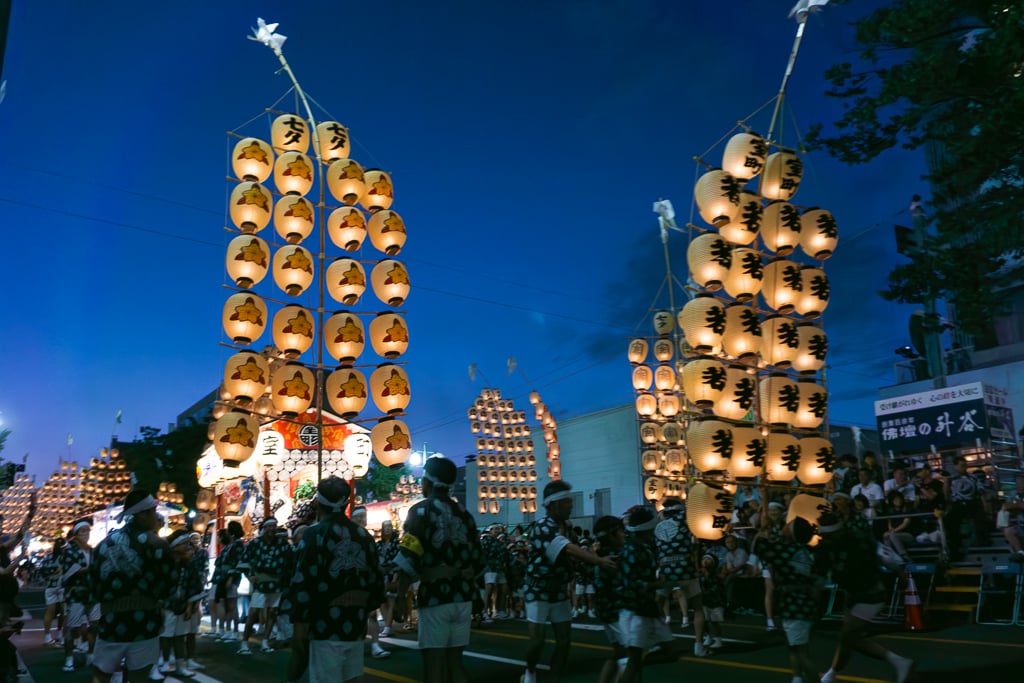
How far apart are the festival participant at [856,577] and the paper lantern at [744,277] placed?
8.32 m

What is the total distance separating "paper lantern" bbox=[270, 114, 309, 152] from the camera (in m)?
17.0

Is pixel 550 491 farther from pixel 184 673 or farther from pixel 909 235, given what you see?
pixel 909 235

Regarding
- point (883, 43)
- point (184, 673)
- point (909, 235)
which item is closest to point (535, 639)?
point (184, 673)

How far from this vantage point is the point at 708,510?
1367cm

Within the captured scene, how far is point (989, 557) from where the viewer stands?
1285cm

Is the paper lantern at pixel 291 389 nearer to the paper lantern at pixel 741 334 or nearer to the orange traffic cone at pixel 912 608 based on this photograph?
the paper lantern at pixel 741 334

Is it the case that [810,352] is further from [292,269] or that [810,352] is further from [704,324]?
[292,269]

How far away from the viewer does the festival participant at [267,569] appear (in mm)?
12320

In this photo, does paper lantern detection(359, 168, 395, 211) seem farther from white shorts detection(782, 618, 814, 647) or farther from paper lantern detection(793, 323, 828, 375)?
white shorts detection(782, 618, 814, 647)

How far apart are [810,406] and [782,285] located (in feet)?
7.73

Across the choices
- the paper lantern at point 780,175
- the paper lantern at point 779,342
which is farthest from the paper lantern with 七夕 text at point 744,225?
the paper lantern at point 779,342

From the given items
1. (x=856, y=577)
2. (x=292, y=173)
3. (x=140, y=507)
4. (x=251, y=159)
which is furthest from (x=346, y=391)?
(x=856, y=577)

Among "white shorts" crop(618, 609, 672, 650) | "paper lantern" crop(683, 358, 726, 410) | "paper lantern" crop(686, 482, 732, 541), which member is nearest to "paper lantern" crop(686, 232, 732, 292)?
"paper lantern" crop(683, 358, 726, 410)

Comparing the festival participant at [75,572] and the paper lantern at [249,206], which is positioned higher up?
the paper lantern at [249,206]
